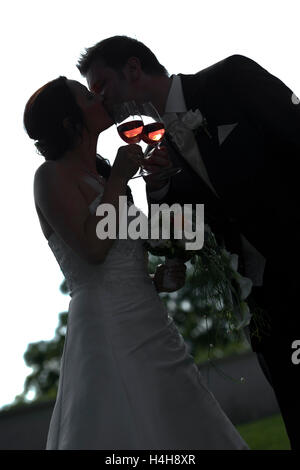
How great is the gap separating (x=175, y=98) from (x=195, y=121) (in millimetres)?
296

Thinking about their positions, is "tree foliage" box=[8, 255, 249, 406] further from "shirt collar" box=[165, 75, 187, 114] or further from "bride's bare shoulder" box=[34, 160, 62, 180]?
"bride's bare shoulder" box=[34, 160, 62, 180]

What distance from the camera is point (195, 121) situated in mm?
3711

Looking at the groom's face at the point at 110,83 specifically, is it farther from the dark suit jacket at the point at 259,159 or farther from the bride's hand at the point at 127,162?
the bride's hand at the point at 127,162

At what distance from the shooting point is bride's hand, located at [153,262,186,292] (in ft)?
11.3

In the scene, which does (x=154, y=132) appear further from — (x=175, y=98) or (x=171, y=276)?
(x=171, y=276)

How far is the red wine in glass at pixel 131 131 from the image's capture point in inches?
143

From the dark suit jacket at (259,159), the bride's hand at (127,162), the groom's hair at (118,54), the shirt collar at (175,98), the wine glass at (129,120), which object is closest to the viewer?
the bride's hand at (127,162)

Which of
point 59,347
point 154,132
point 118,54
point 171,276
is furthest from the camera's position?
point 59,347

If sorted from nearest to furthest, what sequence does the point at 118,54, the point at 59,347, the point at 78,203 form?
the point at 78,203
the point at 118,54
the point at 59,347

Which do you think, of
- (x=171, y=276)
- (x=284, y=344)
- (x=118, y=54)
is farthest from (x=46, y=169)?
(x=284, y=344)

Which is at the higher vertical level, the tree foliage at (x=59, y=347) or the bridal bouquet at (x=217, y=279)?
the bridal bouquet at (x=217, y=279)

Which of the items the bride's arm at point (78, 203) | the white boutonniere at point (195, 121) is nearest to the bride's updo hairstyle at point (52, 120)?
the bride's arm at point (78, 203)

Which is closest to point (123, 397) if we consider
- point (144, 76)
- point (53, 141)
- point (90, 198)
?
point (90, 198)

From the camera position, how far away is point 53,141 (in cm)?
→ 364
